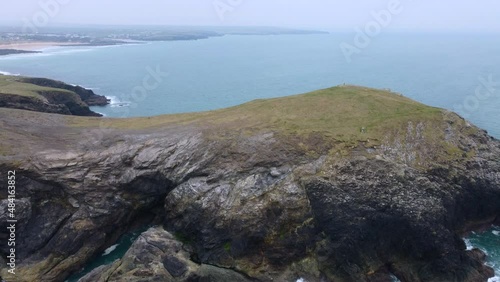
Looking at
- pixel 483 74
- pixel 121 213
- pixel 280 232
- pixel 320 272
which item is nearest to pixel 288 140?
pixel 280 232

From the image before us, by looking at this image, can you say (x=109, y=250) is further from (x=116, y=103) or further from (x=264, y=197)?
(x=116, y=103)

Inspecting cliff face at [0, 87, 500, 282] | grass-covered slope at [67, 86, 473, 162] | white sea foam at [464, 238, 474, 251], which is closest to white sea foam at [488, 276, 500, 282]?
cliff face at [0, 87, 500, 282]

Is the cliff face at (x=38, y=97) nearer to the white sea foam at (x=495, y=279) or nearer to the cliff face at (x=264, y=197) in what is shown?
the cliff face at (x=264, y=197)

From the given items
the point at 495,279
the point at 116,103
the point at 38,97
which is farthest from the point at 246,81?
the point at 495,279

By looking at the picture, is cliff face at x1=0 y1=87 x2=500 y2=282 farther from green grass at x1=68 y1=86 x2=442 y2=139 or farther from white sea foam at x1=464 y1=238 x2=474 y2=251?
white sea foam at x1=464 y1=238 x2=474 y2=251

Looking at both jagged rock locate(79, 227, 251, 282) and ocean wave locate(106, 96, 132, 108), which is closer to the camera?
jagged rock locate(79, 227, 251, 282)

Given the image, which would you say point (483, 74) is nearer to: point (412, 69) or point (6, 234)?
point (412, 69)

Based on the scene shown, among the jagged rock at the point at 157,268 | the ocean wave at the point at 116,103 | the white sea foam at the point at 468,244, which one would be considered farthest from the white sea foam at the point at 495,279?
the ocean wave at the point at 116,103

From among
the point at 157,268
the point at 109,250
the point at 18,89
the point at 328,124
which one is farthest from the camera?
the point at 18,89
